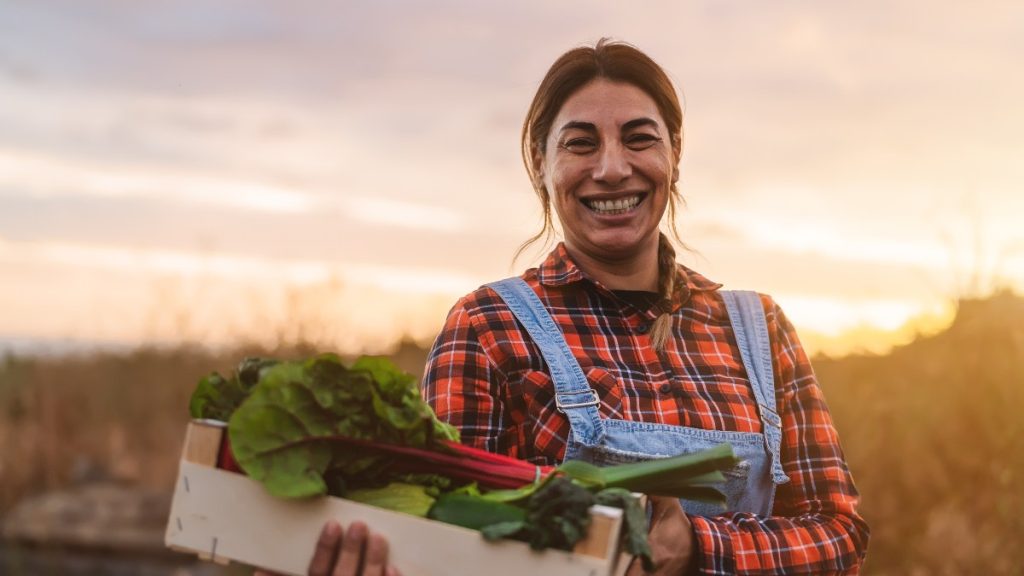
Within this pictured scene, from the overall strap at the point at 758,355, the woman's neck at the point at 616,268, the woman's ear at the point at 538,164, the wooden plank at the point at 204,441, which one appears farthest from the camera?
the woman's ear at the point at 538,164

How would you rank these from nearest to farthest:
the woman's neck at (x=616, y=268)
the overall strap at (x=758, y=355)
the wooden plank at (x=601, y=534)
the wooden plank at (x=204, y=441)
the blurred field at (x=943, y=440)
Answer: the wooden plank at (x=601, y=534) < the wooden plank at (x=204, y=441) < the overall strap at (x=758, y=355) < the woman's neck at (x=616, y=268) < the blurred field at (x=943, y=440)

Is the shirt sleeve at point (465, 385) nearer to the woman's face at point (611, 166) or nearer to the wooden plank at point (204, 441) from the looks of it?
the woman's face at point (611, 166)

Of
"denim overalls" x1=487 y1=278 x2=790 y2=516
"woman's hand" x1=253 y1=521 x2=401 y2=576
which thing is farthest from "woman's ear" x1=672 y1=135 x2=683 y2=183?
"woman's hand" x1=253 y1=521 x2=401 y2=576

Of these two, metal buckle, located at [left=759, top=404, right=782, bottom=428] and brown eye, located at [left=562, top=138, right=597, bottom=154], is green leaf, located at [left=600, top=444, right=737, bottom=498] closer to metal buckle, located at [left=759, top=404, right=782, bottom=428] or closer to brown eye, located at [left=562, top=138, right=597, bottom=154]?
metal buckle, located at [left=759, top=404, right=782, bottom=428]

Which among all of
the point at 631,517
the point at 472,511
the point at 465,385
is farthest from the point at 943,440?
the point at 472,511

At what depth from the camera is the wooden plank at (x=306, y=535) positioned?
180 centimetres

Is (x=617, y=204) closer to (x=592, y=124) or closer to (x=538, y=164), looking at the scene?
(x=592, y=124)

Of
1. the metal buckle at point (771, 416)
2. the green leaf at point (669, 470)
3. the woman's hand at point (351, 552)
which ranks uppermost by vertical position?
the metal buckle at point (771, 416)

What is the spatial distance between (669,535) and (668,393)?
1.42ft

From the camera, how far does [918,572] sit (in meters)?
5.26

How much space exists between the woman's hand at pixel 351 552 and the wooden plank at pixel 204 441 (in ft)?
0.96

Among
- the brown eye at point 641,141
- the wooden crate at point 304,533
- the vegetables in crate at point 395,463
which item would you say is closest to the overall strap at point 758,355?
the brown eye at point 641,141

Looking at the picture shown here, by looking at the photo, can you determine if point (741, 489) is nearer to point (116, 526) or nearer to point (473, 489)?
point (473, 489)

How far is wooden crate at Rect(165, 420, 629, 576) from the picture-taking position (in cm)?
179
